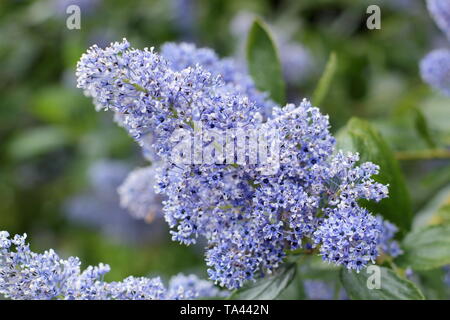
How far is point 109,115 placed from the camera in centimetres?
320

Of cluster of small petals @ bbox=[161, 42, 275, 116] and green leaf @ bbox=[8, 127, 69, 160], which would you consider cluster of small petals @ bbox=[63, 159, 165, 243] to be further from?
cluster of small petals @ bbox=[161, 42, 275, 116]

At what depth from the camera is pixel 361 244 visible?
1.13 m

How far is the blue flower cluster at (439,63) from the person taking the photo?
1707mm

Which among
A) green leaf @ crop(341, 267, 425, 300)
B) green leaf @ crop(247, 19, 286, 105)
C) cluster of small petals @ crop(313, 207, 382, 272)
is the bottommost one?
green leaf @ crop(341, 267, 425, 300)

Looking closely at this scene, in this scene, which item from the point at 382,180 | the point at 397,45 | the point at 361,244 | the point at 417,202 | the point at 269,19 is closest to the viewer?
the point at 361,244

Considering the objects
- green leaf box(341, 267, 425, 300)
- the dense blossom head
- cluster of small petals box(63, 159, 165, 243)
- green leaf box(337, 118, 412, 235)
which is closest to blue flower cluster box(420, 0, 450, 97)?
the dense blossom head

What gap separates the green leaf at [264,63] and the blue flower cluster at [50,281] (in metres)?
0.66

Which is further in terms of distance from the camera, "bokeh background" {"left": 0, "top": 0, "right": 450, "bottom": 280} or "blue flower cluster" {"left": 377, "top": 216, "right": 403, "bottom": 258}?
"bokeh background" {"left": 0, "top": 0, "right": 450, "bottom": 280}

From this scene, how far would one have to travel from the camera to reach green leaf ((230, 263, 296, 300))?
4.31 feet

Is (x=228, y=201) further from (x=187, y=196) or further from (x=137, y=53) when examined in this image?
(x=137, y=53)

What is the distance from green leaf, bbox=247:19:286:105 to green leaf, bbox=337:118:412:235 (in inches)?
10.6

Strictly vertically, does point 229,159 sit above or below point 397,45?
below

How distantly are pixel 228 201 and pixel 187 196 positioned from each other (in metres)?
0.08
